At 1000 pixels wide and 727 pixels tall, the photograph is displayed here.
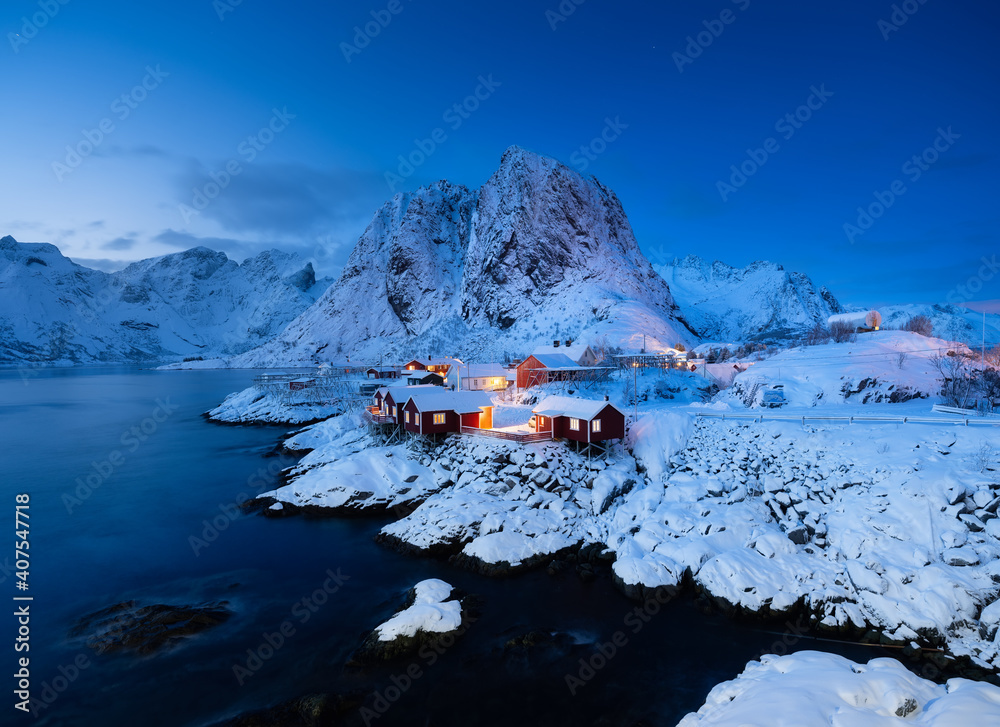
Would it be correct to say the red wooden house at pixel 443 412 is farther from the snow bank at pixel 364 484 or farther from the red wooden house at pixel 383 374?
the red wooden house at pixel 383 374

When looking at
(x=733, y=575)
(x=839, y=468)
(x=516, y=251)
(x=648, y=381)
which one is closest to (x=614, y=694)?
(x=733, y=575)

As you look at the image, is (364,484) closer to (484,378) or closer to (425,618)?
(425,618)

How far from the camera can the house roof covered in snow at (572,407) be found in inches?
1159

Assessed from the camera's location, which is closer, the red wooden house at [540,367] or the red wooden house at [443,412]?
the red wooden house at [443,412]

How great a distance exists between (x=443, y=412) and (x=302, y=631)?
18471 mm

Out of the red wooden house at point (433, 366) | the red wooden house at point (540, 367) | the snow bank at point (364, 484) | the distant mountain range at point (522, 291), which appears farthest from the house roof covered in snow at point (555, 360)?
the snow bank at point (364, 484)

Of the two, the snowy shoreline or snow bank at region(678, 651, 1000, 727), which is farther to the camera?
the snowy shoreline

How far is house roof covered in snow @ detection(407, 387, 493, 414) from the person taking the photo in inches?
1355

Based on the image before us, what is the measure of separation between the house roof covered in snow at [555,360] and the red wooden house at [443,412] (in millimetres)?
19983

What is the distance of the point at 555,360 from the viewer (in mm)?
57094

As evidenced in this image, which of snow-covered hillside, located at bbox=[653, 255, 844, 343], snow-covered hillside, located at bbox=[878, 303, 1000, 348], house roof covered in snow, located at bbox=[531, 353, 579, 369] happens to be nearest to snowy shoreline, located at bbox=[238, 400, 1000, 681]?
house roof covered in snow, located at bbox=[531, 353, 579, 369]

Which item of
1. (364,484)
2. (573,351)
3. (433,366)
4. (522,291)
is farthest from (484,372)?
(522,291)

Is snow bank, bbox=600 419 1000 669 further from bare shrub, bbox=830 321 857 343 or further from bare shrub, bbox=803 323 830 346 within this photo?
bare shrub, bbox=830 321 857 343

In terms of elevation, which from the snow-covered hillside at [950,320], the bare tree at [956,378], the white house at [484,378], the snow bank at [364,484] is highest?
the snow-covered hillside at [950,320]
